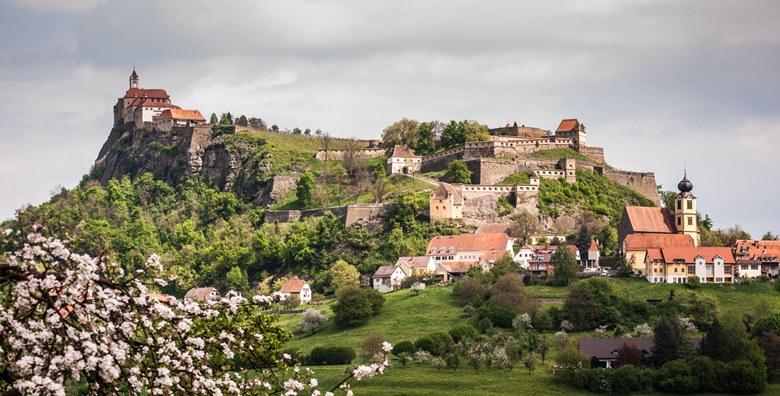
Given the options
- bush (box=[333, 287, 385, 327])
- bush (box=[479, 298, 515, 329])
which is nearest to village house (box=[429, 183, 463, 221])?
bush (box=[333, 287, 385, 327])

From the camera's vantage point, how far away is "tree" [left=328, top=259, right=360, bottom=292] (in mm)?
100000

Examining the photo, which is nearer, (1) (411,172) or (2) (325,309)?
(2) (325,309)

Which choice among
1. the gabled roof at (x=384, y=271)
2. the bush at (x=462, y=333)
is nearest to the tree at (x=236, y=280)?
the gabled roof at (x=384, y=271)

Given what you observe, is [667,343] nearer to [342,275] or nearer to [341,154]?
[342,275]

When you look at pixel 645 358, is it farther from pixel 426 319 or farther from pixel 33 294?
pixel 33 294

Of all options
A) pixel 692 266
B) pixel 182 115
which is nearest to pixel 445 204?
pixel 692 266

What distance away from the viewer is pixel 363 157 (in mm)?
133875

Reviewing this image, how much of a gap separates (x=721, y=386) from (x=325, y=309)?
3284 centimetres

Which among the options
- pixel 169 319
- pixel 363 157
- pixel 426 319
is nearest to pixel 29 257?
pixel 169 319

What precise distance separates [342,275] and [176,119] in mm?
48497

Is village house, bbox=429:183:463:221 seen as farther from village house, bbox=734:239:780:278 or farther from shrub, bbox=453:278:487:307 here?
village house, bbox=734:239:780:278

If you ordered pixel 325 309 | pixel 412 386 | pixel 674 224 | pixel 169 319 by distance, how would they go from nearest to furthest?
pixel 169 319
pixel 412 386
pixel 325 309
pixel 674 224

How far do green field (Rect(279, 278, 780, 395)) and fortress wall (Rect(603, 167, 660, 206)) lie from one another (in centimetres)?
3487

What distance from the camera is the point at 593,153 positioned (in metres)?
131
